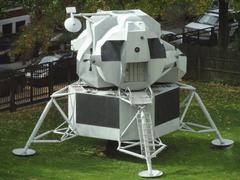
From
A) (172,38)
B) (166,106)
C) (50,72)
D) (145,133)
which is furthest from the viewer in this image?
(172,38)

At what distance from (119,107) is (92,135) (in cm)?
114

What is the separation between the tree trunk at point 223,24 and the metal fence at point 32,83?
720 cm

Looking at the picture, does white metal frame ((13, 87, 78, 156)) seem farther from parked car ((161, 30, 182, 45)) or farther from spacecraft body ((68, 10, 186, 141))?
parked car ((161, 30, 182, 45))

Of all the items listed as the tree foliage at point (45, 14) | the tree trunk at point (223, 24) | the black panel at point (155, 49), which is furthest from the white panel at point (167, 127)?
the tree trunk at point (223, 24)

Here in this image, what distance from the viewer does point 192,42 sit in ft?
111

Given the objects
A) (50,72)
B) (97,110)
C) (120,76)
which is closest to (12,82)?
(50,72)

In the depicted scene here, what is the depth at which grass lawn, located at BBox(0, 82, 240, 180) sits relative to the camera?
17.6 m

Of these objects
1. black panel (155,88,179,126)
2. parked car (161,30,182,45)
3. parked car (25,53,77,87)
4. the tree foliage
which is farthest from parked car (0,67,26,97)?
parked car (161,30,182,45)

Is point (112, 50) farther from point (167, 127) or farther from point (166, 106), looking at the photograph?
point (167, 127)

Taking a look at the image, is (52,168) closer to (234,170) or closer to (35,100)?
(234,170)

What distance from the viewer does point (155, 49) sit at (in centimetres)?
1828

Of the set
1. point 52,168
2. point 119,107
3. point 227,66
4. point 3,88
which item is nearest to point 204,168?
point 119,107

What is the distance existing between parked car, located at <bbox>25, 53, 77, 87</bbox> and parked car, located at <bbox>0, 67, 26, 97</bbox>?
38cm

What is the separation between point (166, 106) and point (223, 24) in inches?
508
